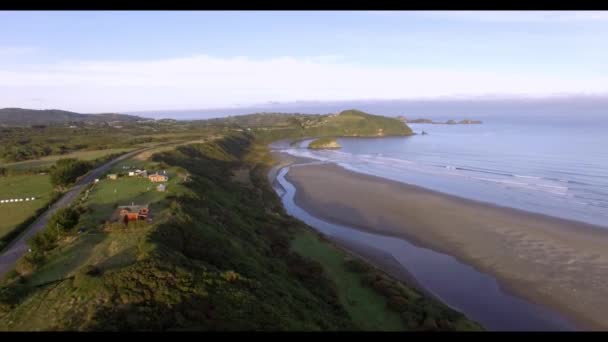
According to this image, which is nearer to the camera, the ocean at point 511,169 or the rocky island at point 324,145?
the ocean at point 511,169

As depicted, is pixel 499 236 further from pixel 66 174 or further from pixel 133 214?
pixel 66 174

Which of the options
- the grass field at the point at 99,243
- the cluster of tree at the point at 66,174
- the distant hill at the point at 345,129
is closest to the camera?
the grass field at the point at 99,243

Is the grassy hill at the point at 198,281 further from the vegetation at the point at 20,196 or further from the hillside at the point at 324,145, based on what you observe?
the hillside at the point at 324,145

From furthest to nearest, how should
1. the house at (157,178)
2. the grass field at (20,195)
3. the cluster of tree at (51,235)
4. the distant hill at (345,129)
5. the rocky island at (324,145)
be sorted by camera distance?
1. the distant hill at (345,129)
2. the rocky island at (324,145)
3. the house at (157,178)
4. the grass field at (20,195)
5. the cluster of tree at (51,235)

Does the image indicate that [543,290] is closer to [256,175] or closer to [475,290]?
[475,290]

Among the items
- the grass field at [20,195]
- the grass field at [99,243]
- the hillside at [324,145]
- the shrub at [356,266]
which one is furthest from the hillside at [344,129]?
the shrub at [356,266]

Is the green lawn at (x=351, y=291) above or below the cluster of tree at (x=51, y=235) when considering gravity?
below

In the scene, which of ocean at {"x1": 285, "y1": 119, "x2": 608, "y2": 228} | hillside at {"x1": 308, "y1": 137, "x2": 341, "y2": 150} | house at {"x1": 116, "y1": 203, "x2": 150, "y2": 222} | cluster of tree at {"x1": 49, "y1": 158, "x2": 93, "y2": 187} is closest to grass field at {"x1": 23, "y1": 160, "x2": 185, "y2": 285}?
house at {"x1": 116, "y1": 203, "x2": 150, "y2": 222}
